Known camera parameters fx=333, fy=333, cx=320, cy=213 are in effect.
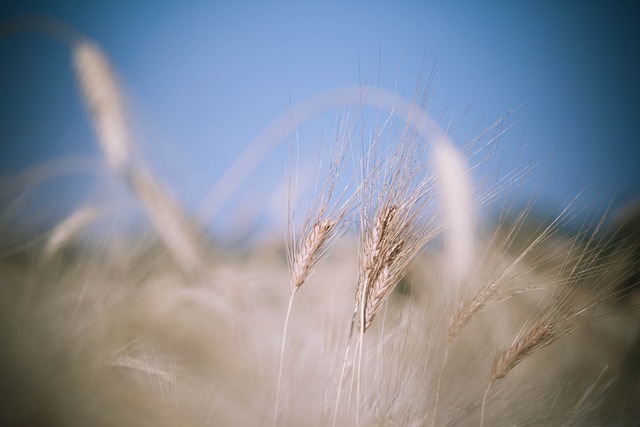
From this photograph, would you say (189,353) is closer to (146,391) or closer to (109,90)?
(146,391)

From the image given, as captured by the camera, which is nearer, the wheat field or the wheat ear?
the wheat field

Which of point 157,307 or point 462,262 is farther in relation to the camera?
point 462,262

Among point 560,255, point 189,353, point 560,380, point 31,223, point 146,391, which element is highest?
point 560,255

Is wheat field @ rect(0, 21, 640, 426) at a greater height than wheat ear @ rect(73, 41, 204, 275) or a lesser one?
lesser

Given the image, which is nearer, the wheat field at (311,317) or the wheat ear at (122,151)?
the wheat field at (311,317)

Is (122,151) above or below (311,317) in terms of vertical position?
above

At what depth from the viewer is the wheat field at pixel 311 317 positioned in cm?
58

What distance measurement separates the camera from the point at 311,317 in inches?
41.8

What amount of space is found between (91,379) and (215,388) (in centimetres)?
23

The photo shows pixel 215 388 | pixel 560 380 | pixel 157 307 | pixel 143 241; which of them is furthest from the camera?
pixel 560 380

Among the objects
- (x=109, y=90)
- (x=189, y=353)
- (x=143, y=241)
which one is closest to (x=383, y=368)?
(x=189, y=353)

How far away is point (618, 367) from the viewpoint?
1144mm

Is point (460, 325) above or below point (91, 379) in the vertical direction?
above

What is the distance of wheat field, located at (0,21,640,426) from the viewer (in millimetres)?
583
